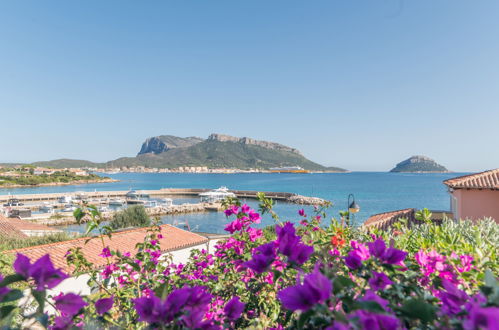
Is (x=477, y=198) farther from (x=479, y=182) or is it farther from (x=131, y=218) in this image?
(x=131, y=218)

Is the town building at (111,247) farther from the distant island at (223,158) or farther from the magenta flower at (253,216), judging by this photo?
the distant island at (223,158)

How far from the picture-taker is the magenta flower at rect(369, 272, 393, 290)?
3.28ft

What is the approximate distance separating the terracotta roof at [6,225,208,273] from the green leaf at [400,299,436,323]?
333 inches

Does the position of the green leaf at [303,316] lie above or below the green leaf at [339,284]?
below

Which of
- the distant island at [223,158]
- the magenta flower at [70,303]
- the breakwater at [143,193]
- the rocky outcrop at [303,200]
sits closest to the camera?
the magenta flower at [70,303]

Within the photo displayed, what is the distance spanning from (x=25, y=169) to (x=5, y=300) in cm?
13559

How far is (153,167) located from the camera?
7515 inches

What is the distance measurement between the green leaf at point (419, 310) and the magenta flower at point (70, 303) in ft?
3.18

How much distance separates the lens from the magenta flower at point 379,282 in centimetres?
100

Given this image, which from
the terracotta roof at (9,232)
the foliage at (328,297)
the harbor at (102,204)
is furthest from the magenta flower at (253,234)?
the harbor at (102,204)

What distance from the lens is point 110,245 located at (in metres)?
9.96

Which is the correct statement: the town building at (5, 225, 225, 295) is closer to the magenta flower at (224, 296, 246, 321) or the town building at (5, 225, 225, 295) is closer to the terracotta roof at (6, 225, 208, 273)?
the terracotta roof at (6, 225, 208, 273)

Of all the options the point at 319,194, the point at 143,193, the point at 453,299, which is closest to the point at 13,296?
the point at 453,299

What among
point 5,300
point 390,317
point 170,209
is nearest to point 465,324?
point 390,317
